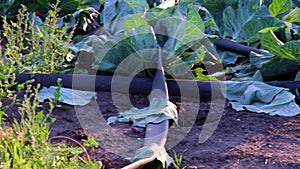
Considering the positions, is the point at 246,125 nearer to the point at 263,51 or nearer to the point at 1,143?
the point at 263,51

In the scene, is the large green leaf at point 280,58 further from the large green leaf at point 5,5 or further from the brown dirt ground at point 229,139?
the large green leaf at point 5,5

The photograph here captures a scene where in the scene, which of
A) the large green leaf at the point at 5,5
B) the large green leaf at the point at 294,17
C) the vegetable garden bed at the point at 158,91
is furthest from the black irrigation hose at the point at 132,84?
the large green leaf at the point at 5,5

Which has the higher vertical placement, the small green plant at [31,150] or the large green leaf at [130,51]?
the small green plant at [31,150]

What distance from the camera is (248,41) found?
3.74m

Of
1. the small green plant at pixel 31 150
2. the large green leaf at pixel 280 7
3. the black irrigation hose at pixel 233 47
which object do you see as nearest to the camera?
the small green plant at pixel 31 150

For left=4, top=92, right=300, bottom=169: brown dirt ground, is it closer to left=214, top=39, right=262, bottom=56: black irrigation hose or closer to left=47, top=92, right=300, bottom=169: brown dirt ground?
left=47, top=92, right=300, bottom=169: brown dirt ground

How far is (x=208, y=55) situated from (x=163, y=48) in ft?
0.96

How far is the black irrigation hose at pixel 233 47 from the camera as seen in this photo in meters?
3.60

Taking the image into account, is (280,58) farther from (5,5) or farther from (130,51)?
(5,5)

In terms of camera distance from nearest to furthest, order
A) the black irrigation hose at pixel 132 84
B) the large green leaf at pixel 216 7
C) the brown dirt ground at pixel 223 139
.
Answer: the brown dirt ground at pixel 223 139, the black irrigation hose at pixel 132 84, the large green leaf at pixel 216 7

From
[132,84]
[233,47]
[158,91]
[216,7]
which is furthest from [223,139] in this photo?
[216,7]

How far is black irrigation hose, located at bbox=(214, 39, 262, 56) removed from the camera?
11.8ft

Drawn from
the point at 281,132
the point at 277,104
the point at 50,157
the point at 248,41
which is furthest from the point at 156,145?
the point at 248,41

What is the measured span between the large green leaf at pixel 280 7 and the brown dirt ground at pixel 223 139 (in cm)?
123
